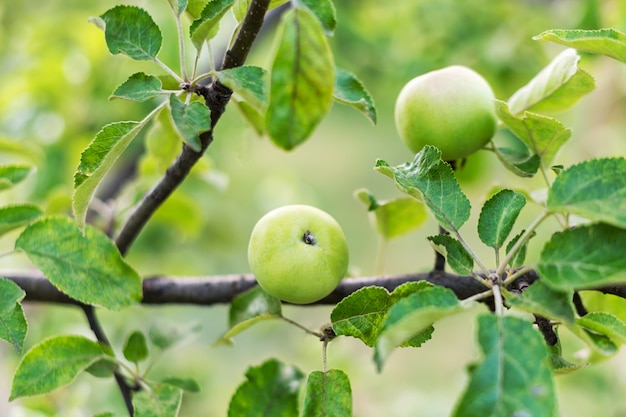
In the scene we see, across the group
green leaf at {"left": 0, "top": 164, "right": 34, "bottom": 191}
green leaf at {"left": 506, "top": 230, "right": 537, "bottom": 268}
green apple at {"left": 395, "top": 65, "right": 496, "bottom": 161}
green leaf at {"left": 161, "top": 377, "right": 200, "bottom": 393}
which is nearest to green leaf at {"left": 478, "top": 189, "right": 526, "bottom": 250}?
green leaf at {"left": 506, "top": 230, "right": 537, "bottom": 268}

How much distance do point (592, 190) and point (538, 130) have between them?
173mm

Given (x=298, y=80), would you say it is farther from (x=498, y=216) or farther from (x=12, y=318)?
(x=12, y=318)

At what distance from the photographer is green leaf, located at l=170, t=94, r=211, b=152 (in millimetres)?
437

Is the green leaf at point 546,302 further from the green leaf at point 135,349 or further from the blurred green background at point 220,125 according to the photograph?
the blurred green background at point 220,125

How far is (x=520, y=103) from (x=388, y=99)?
3.44 feet

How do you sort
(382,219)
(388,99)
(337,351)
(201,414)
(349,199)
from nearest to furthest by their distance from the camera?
(382,219) → (337,351) → (388,99) → (201,414) → (349,199)

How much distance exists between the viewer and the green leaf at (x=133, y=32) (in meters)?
0.55

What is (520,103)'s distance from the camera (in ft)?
2.15

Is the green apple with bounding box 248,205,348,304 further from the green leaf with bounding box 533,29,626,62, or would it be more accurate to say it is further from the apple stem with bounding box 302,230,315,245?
the green leaf with bounding box 533,29,626,62

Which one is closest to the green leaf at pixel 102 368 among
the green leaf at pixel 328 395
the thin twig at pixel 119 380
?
the thin twig at pixel 119 380

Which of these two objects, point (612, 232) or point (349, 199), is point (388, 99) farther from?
point (349, 199)

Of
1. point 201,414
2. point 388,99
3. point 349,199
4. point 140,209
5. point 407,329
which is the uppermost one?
point 407,329

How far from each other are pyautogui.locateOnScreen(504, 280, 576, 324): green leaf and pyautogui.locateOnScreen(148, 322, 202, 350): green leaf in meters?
0.46

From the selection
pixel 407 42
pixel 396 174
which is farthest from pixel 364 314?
pixel 407 42
